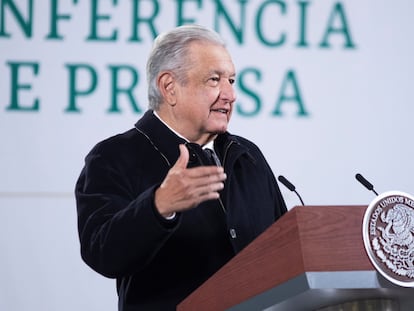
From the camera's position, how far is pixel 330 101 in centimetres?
363

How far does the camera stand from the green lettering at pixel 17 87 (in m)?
3.52

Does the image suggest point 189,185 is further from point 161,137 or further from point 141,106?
point 141,106

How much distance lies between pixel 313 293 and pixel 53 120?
1.77 meters

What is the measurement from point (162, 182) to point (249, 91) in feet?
4.10

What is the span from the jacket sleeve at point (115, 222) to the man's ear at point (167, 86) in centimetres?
22

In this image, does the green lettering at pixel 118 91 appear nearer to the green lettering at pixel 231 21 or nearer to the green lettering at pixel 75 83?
the green lettering at pixel 75 83

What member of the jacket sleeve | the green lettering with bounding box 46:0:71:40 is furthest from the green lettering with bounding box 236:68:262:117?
the jacket sleeve

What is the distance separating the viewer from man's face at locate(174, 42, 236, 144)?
8.66 feet

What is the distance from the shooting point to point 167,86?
2699 mm

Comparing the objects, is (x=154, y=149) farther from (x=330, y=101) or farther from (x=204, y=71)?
(x=330, y=101)

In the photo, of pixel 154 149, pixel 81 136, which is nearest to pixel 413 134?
pixel 81 136

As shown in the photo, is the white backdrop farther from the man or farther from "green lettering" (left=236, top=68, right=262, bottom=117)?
the man

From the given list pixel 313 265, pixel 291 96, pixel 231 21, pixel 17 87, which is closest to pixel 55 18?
pixel 17 87

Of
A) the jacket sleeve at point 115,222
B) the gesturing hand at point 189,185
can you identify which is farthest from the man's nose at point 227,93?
the gesturing hand at point 189,185
